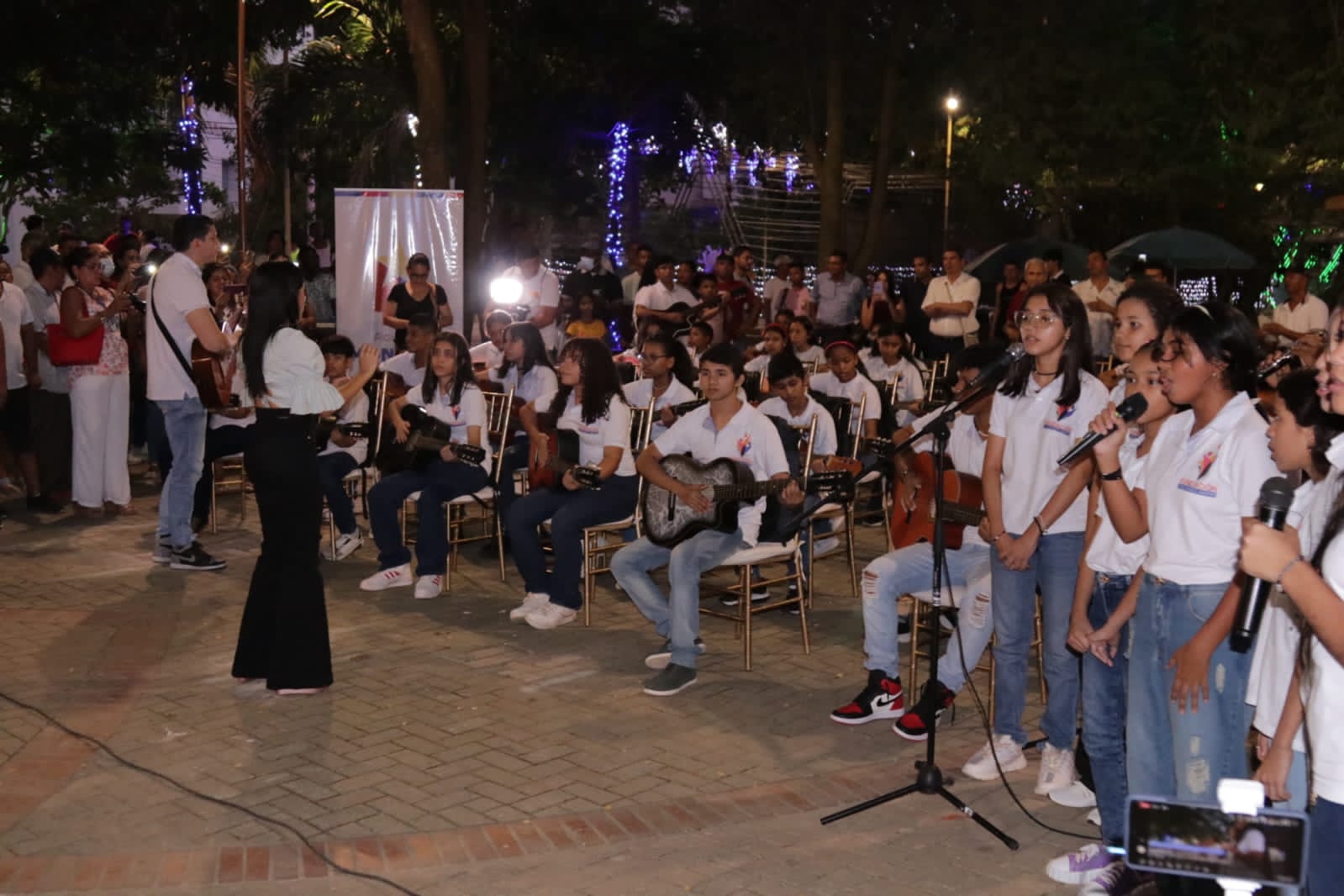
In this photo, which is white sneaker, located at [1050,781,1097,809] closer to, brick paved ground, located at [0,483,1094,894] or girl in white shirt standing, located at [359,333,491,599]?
brick paved ground, located at [0,483,1094,894]

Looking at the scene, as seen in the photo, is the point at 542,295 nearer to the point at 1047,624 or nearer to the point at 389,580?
the point at 389,580

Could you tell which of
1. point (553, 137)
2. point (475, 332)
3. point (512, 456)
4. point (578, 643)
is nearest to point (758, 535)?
point (578, 643)

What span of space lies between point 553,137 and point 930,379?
1577 cm

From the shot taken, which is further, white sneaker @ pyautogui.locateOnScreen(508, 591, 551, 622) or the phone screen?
white sneaker @ pyautogui.locateOnScreen(508, 591, 551, 622)

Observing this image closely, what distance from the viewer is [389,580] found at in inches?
351

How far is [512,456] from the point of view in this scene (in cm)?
940

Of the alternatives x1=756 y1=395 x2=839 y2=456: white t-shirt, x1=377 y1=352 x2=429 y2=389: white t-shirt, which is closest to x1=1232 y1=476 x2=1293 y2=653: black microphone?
x1=756 y1=395 x2=839 y2=456: white t-shirt

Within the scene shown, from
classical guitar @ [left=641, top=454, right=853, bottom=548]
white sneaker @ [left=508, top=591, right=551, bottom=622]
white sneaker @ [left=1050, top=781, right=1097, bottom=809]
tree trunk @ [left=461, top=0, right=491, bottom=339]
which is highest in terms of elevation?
tree trunk @ [left=461, top=0, right=491, bottom=339]

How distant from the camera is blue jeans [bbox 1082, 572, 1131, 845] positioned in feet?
16.2

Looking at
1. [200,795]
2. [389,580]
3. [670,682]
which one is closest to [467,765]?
[200,795]

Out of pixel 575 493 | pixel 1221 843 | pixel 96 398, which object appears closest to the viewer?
pixel 1221 843

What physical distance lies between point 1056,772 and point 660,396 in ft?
13.6

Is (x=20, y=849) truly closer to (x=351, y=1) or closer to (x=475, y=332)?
(x=475, y=332)

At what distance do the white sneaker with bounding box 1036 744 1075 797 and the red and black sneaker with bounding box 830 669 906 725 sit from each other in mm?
929
